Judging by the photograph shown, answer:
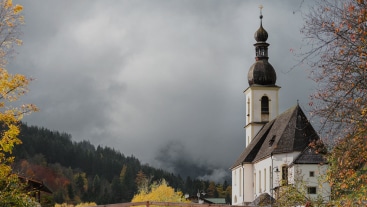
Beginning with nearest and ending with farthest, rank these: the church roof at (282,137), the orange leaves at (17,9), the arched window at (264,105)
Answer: the orange leaves at (17,9) < the church roof at (282,137) < the arched window at (264,105)

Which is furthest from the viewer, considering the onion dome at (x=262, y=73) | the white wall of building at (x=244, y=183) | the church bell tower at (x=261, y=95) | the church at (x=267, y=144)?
the onion dome at (x=262, y=73)

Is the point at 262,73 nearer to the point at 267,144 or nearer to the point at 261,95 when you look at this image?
the point at 261,95

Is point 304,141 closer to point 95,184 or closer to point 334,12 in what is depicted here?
point 334,12

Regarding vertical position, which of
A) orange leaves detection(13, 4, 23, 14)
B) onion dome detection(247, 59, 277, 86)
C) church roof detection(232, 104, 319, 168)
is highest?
onion dome detection(247, 59, 277, 86)

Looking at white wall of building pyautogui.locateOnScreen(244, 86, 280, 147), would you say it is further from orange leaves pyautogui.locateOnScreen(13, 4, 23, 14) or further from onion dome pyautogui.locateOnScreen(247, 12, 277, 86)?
orange leaves pyautogui.locateOnScreen(13, 4, 23, 14)

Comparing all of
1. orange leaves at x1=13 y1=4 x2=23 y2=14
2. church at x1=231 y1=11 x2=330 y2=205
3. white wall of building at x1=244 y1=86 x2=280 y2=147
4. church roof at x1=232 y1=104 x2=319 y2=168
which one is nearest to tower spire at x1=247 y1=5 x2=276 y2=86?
church at x1=231 y1=11 x2=330 y2=205

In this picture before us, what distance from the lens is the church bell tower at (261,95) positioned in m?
81.8

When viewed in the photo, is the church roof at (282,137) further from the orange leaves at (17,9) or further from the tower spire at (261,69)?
the orange leaves at (17,9)

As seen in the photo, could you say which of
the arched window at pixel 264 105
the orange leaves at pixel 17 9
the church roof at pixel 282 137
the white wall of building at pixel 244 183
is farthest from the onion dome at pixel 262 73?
the orange leaves at pixel 17 9

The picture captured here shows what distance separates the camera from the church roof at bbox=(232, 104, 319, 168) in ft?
198

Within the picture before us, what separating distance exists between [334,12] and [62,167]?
184 meters

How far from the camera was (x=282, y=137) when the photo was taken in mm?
63031

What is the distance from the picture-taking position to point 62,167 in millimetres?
195125

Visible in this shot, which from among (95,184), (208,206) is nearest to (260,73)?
(208,206)
